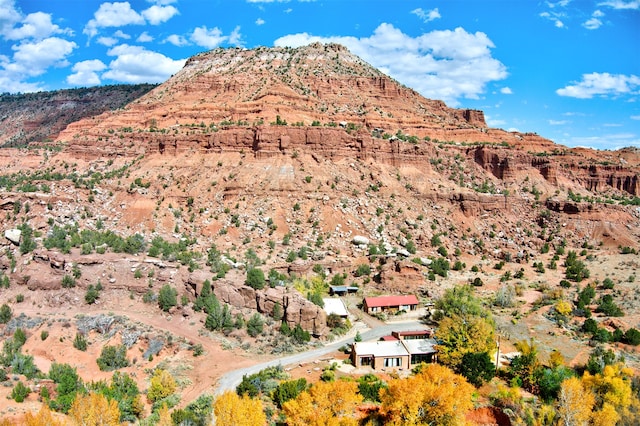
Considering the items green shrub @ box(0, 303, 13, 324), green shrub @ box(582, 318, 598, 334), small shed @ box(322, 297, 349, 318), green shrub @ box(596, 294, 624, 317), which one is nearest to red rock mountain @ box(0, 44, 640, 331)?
small shed @ box(322, 297, 349, 318)

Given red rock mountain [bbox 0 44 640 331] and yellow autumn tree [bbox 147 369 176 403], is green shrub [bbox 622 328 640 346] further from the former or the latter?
yellow autumn tree [bbox 147 369 176 403]

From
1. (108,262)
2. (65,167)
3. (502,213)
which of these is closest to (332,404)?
(108,262)

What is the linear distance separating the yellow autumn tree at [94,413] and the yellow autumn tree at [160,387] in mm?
4789

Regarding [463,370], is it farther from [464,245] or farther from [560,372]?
[464,245]

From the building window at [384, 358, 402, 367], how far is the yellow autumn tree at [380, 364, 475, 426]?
731 centimetres

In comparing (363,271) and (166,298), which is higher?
(363,271)

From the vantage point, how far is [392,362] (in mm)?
29578

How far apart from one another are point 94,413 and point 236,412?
564 cm

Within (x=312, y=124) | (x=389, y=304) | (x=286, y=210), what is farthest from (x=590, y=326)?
(x=312, y=124)

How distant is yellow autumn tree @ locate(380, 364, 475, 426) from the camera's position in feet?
68.0

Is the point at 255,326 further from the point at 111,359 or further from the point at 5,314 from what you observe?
the point at 5,314

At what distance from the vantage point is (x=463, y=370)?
2806cm

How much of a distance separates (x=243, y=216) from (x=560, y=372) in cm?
3154

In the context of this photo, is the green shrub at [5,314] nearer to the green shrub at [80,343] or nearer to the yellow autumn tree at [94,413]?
the green shrub at [80,343]
